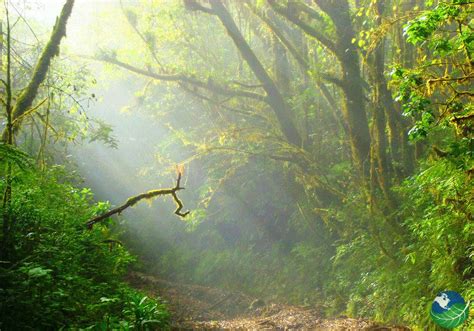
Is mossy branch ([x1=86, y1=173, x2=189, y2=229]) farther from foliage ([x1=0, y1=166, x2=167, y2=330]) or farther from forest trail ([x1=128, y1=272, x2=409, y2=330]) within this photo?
forest trail ([x1=128, y1=272, x2=409, y2=330])

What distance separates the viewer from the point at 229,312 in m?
10.8

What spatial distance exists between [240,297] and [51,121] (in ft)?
23.8

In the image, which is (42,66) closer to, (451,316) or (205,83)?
(205,83)

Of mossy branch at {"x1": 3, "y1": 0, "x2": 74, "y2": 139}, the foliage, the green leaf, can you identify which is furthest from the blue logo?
mossy branch at {"x1": 3, "y1": 0, "x2": 74, "y2": 139}

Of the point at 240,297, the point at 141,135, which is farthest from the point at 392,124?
the point at 141,135

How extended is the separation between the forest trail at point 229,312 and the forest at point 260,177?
9 cm

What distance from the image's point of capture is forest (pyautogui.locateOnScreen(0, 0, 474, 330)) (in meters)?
4.13

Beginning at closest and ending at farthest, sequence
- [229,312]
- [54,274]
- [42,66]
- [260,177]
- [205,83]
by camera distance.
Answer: [54,274] → [42,66] → [229,312] → [205,83] → [260,177]

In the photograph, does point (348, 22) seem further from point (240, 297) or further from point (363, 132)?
point (240, 297)

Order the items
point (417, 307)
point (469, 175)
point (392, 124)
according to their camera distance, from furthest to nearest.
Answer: point (392, 124) < point (417, 307) < point (469, 175)

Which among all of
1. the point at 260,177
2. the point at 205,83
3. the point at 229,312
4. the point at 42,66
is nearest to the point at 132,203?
the point at 42,66

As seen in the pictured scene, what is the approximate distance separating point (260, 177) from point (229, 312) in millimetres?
5773

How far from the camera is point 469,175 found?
14.6ft

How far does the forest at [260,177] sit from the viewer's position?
163 inches
